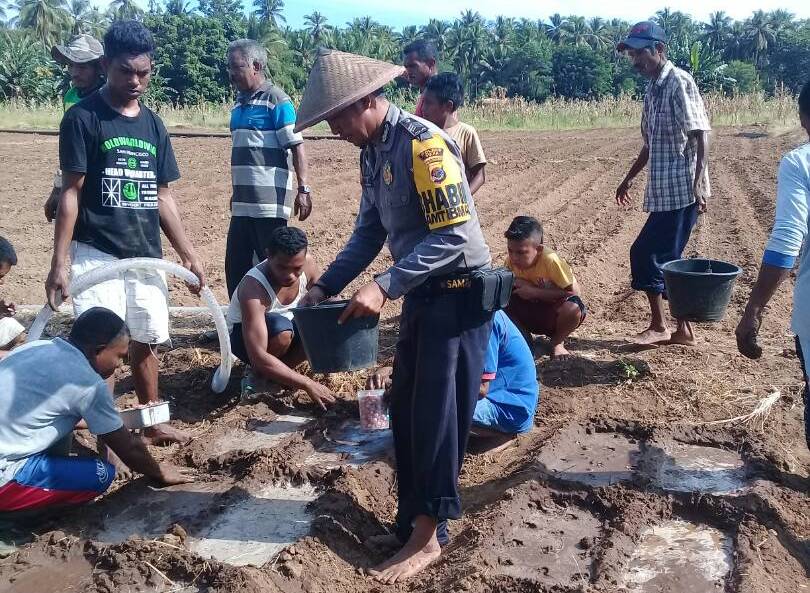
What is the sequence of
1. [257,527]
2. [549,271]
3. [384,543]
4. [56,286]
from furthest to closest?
[549,271] < [56,286] < [257,527] < [384,543]

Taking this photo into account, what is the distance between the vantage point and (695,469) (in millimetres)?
3953

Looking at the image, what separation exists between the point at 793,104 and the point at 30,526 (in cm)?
2824

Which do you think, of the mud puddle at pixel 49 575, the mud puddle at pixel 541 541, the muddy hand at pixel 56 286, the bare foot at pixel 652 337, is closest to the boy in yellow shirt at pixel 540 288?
the bare foot at pixel 652 337

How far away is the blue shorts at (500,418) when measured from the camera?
410 centimetres

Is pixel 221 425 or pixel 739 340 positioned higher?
pixel 739 340

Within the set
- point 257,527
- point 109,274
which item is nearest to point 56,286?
point 109,274

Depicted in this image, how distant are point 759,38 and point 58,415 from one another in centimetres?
7527

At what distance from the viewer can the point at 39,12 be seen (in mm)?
63438

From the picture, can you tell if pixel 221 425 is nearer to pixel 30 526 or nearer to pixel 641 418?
pixel 30 526

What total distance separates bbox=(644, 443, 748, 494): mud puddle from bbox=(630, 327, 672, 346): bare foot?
1450mm

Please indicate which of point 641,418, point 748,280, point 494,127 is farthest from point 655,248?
point 494,127

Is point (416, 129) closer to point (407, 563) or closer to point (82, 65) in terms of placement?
point (407, 563)

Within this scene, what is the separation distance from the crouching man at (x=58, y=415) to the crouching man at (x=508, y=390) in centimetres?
164

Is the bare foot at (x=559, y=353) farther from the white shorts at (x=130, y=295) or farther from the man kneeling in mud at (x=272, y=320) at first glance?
the white shorts at (x=130, y=295)
